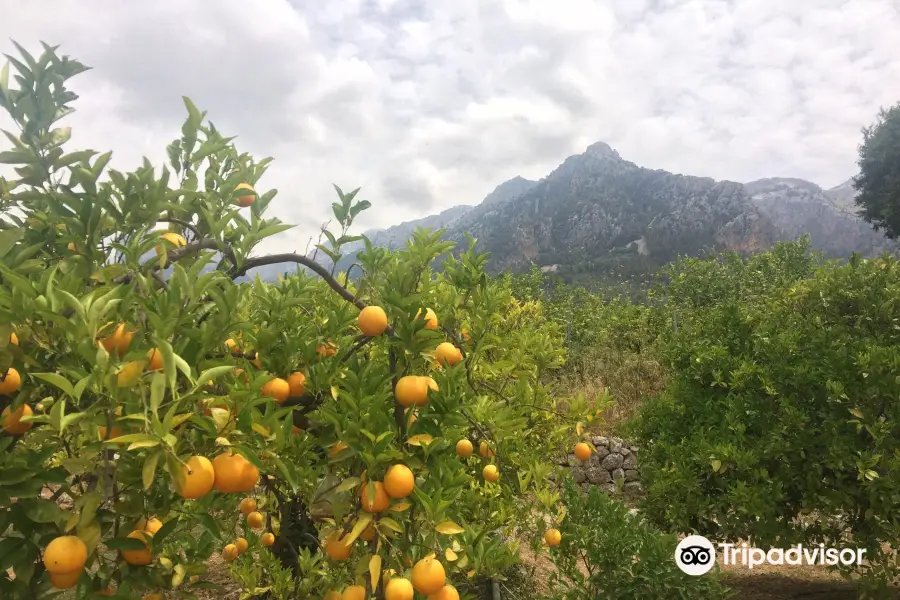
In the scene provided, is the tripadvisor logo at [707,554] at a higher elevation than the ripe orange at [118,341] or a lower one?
lower

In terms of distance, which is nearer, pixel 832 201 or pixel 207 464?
pixel 207 464

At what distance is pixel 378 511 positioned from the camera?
1.36m

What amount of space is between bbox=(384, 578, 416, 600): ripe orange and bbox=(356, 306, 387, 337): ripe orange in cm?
66

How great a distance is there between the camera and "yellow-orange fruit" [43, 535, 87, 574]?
1079 millimetres

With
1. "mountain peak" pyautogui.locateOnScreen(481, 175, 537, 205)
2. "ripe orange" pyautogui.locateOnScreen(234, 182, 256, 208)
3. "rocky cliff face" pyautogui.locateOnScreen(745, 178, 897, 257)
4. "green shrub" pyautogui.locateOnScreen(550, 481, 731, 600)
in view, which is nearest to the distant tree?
"green shrub" pyautogui.locateOnScreen(550, 481, 731, 600)

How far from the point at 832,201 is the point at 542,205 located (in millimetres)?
45738

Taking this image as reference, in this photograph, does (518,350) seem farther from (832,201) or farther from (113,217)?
(832,201)

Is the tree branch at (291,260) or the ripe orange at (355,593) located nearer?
the ripe orange at (355,593)

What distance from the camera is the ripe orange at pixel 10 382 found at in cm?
124

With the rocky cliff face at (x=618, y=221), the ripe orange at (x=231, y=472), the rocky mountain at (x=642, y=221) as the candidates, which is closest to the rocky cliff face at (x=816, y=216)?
the rocky mountain at (x=642, y=221)

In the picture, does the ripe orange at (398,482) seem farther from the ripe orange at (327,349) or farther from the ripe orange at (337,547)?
the ripe orange at (327,349)

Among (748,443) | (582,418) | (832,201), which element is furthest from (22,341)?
(832,201)

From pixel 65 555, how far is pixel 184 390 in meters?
0.39

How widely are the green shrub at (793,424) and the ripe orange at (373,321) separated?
292cm
